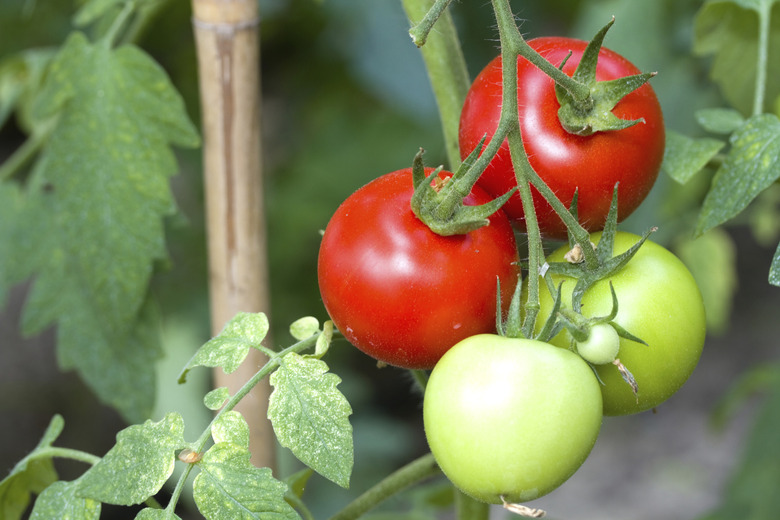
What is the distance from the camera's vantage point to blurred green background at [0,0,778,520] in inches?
48.0

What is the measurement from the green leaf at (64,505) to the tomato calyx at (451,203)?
10.4 inches

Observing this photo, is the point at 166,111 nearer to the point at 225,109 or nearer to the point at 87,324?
the point at 225,109

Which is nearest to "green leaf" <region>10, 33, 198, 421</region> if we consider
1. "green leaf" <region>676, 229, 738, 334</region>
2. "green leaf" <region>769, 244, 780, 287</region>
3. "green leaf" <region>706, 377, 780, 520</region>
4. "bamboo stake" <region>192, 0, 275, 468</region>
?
"bamboo stake" <region>192, 0, 275, 468</region>

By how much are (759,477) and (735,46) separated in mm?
602

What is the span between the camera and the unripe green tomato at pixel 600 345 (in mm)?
428

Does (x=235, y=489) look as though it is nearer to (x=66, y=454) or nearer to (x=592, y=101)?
(x=66, y=454)

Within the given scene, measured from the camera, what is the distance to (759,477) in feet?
3.59

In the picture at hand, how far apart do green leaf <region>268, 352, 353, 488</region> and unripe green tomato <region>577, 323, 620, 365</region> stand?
0.13m

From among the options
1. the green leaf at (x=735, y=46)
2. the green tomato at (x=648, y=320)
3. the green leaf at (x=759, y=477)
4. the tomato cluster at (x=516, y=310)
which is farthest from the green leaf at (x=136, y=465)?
the green leaf at (x=759, y=477)

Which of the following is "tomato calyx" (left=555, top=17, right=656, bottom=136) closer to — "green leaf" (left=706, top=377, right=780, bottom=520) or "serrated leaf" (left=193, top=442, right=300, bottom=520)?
"serrated leaf" (left=193, top=442, right=300, bottom=520)

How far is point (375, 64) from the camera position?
1.27 metres

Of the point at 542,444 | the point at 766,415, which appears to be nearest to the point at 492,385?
the point at 542,444

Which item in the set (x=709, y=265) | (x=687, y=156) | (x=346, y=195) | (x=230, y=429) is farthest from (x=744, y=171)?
(x=346, y=195)

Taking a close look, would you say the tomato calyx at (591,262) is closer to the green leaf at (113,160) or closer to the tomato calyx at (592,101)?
the tomato calyx at (592,101)
